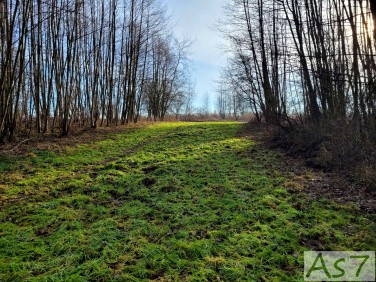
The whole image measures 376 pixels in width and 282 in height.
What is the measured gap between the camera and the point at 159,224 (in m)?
4.41

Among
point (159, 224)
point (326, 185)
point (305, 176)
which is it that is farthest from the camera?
point (305, 176)

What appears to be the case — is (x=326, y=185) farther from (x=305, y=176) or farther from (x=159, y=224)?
(x=159, y=224)

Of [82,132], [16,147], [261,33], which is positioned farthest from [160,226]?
[261,33]

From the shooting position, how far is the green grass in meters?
3.25

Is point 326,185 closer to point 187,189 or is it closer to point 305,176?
point 305,176

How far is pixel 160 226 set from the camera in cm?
433

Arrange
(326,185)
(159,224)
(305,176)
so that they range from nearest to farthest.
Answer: (159,224) → (326,185) → (305,176)

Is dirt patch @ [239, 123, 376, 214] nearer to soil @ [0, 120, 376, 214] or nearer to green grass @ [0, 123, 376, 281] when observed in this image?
soil @ [0, 120, 376, 214]

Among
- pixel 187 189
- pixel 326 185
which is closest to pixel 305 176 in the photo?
pixel 326 185

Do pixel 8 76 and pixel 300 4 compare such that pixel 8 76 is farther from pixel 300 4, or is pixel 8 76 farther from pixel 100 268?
pixel 300 4

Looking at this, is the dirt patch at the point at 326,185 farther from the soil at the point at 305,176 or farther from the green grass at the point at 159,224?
the green grass at the point at 159,224

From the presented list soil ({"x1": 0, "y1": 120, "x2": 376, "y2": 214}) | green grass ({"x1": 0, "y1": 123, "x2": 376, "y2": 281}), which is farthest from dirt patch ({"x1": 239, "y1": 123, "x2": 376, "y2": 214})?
green grass ({"x1": 0, "y1": 123, "x2": 376, "y2": 281})

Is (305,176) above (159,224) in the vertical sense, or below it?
above

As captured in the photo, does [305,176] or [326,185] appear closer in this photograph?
[326,185]
